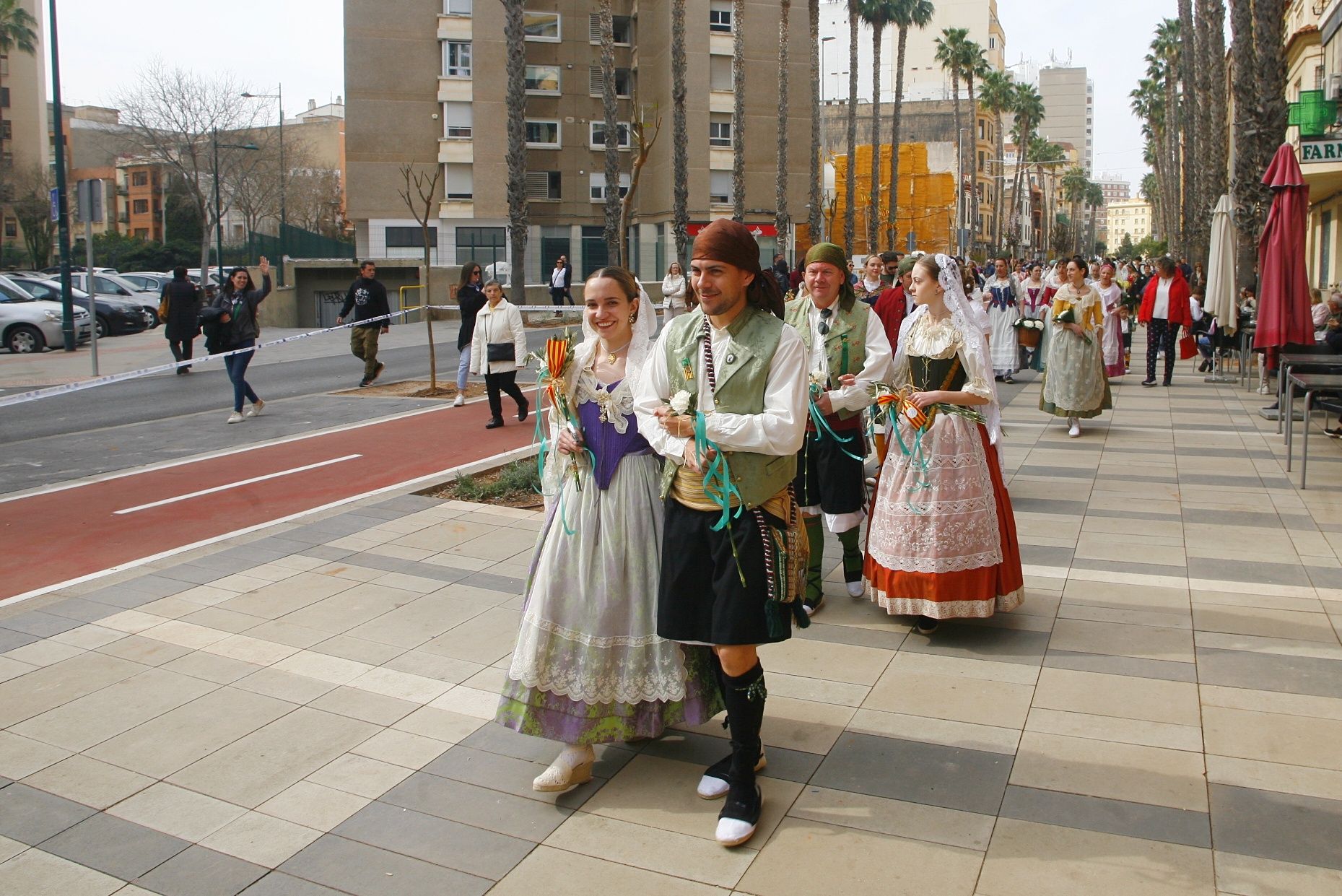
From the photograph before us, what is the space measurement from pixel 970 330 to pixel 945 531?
1093 mm

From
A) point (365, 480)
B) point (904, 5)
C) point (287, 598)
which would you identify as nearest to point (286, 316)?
point (904, 5)

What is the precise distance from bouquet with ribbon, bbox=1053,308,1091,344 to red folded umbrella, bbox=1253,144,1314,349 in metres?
1.63

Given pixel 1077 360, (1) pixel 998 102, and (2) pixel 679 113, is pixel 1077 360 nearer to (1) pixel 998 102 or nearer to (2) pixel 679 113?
(2) pixel 679 113

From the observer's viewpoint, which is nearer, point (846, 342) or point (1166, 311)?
point (846, 342)

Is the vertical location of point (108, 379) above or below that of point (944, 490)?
above

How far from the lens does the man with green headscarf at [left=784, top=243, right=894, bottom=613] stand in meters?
6.18

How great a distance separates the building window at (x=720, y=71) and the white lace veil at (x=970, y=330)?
46416 millimetres

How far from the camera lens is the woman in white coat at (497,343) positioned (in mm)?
12648

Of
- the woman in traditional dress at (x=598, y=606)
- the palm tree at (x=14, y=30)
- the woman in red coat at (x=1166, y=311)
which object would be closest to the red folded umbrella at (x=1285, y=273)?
the woman in red coat at (x=1166, y=311)

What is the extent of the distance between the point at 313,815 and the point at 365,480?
6543 mm

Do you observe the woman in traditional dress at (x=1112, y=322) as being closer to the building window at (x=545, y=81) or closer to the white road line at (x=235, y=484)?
the white road line at (x=235, y=484)

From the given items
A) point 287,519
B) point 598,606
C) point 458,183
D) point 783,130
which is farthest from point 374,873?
point 458,183

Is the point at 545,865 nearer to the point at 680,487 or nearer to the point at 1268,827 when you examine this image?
the point at 680,487

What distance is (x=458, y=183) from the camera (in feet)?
163
